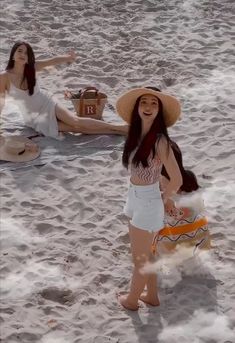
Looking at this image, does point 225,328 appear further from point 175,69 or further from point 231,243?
point 175,69

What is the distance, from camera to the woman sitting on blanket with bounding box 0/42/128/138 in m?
6.35

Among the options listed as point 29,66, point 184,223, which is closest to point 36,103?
point 29,66

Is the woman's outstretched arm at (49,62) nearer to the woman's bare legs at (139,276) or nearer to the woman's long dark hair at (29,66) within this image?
the woman's long dark hair at (29,66)

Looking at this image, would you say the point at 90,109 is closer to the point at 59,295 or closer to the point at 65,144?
the point at 65,144

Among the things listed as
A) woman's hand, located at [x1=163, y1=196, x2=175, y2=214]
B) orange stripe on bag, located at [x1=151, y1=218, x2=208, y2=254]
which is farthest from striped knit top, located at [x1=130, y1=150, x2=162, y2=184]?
orange stripe on bag, located at [x1=151, y1=218, x2=208, y2=254]

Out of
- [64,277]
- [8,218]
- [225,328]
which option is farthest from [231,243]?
[8,218]

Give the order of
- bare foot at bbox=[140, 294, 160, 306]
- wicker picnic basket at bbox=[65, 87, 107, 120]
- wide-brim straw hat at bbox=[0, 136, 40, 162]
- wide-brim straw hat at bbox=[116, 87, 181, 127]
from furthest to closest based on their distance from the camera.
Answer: wicker picnic basket at bbox=[65, 87, 107, 120] < wide-brim straw hat at bbox=[0, 136, 40, 162] < bare foot at bbox=[140, 294, 160, 306] < wide-brim straw hat at bbox=[116, 87, 181, 127]

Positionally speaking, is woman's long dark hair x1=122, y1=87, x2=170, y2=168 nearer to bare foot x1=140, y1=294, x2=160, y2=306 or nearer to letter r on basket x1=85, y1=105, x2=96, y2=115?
Result: bare foot x1=140, y1=294, x2=160, y2=306

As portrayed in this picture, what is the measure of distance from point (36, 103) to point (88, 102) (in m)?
0.54

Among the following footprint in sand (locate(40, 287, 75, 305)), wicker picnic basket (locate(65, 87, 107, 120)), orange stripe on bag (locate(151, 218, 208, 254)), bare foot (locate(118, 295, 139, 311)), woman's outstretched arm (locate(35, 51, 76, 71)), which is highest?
woman's outstretched arm (locate(35, 51, 76, 71))

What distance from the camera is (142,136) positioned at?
3.88 meters

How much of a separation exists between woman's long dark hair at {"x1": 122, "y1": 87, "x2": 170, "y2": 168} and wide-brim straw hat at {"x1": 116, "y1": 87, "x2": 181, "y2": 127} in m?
0.03

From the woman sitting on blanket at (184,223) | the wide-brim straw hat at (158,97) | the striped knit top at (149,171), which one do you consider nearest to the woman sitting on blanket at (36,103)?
the woman sitting on blanket at (184,223)

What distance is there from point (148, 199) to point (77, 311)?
924 mm
